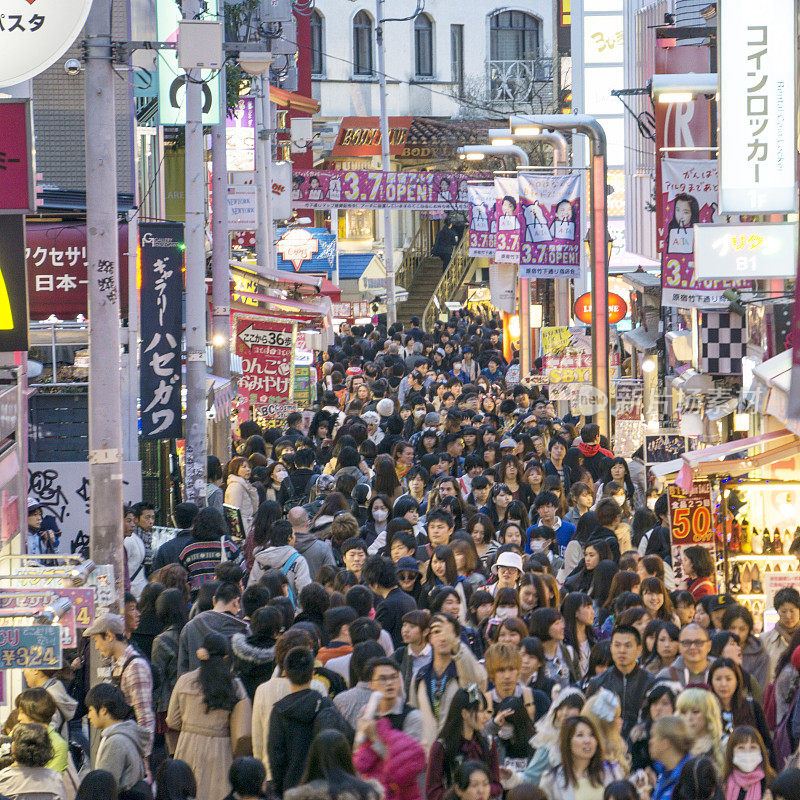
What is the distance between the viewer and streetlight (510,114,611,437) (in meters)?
20.6

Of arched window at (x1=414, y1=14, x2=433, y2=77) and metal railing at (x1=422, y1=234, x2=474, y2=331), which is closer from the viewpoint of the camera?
metal railing at (x1=422, y1=234, x2=474, y2=331)

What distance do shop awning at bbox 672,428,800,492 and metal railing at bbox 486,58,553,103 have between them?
46928 mm

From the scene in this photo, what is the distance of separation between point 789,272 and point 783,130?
4.27 feet

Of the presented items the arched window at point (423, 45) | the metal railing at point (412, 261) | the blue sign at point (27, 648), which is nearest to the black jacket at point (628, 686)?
the blue sign at point (27, 648)

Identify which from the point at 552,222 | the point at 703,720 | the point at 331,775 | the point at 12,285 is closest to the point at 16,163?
the point at 12,285

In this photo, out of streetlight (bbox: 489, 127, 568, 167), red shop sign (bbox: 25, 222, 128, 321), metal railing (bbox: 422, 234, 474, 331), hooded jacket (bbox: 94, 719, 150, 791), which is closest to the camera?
hooded jacket (bbox: 94, 719, 150, 791)

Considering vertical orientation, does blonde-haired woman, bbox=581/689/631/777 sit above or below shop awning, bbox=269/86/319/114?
below

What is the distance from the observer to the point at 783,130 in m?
14.1

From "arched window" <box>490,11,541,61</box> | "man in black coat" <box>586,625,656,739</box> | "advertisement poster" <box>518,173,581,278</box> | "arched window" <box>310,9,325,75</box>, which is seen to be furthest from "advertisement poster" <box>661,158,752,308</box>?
"arched window" <box>490,11,541,61</box>

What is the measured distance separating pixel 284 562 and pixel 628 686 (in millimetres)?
3459

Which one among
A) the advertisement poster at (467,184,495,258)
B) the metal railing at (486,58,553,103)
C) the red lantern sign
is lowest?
the red lantern sign

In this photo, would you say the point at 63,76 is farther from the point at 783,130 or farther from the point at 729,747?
the point at 729,747

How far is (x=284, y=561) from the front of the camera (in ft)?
37.8

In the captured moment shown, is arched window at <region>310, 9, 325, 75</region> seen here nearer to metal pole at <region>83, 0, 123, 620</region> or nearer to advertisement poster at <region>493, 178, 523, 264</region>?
advertisement poster at <region>493, 178, 523, 264</region>
